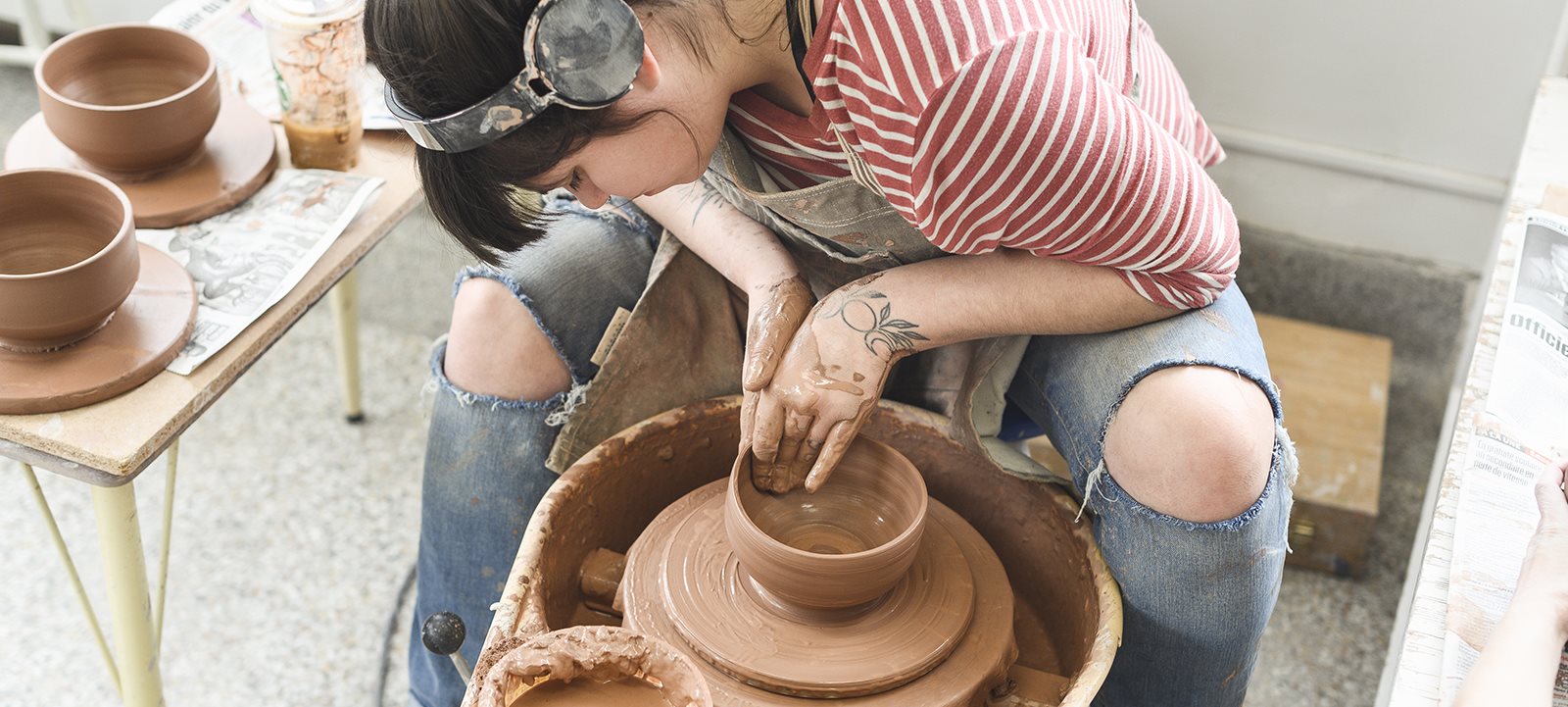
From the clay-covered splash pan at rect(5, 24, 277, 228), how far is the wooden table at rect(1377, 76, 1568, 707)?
4.64 ft

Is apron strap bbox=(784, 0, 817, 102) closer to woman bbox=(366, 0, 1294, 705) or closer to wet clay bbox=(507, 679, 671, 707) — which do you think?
woman bbox=(366, 0, 1294, 705)

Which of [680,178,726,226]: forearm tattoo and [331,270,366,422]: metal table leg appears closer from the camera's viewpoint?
[680,178,726,226]: forearm tattoo

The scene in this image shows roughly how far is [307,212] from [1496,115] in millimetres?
1940

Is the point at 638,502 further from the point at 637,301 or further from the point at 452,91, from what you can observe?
the point at 452,91

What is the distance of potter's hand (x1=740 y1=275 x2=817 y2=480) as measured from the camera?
52.9 inches

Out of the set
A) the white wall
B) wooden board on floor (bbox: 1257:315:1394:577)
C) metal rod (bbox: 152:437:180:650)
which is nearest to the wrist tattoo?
metal rod (bbox: 152:437:180:650)

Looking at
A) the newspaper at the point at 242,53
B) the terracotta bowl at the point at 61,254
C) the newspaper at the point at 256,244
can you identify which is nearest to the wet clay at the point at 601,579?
the newspaper at the point at 256,244

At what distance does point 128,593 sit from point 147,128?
54 cm

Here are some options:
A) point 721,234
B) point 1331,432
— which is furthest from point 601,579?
point 1331,432

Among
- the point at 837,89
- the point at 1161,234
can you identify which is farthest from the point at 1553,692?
the point at 837,89

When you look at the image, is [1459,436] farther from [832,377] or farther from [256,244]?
[256,244]

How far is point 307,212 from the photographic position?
1573mm

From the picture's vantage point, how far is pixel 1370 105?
221cm

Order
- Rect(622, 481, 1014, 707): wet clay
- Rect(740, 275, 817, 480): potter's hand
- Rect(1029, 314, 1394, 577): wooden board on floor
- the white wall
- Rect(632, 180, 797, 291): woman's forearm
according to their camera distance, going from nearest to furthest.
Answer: Rect(622, 481, 1014, 707): wet clay, Rect(740, 275, 817, 480): potter's hand, Rect(632, 180, 797, 291): woman's forearm, Rect(1029, 314, 1394, 577): wooden board on floor, the white wall
